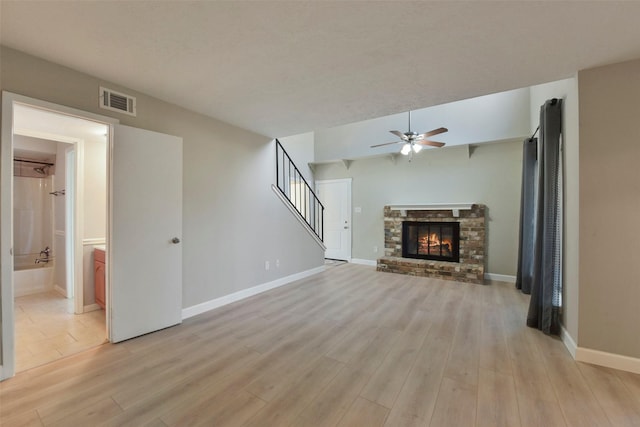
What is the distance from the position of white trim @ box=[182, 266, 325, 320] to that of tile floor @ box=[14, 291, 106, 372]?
2.77 feet

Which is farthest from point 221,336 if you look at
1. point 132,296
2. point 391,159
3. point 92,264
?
point 391,159

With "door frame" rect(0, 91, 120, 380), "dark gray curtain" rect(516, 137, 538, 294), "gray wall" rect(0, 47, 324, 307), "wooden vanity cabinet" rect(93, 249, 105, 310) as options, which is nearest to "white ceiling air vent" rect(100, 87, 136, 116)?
"gray wall" rect(0, 47, 324, 307)

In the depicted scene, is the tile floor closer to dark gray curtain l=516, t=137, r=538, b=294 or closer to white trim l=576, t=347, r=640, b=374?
white trim l=576, t=347, r=640, b=374

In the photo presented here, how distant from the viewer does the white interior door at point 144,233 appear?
2.54 metres

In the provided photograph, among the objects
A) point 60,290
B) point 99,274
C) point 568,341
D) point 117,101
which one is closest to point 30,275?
point 60,290

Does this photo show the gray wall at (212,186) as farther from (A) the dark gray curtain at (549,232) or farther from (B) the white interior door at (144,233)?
(A) the dark gray curtain at (549,232)

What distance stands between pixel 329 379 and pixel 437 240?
4427mm

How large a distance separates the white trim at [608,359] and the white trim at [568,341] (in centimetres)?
4

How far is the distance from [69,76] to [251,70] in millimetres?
1585

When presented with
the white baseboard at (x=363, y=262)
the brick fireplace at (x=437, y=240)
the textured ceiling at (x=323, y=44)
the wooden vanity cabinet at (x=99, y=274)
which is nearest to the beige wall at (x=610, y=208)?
the textured ceiling at (x=323, y=44)

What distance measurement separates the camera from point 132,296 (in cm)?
263

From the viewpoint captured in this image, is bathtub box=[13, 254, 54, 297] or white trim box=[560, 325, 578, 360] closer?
white trim box=[560, 325, 578, 360]

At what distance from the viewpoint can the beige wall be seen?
6.96 ft

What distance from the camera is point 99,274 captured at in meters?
3.33
